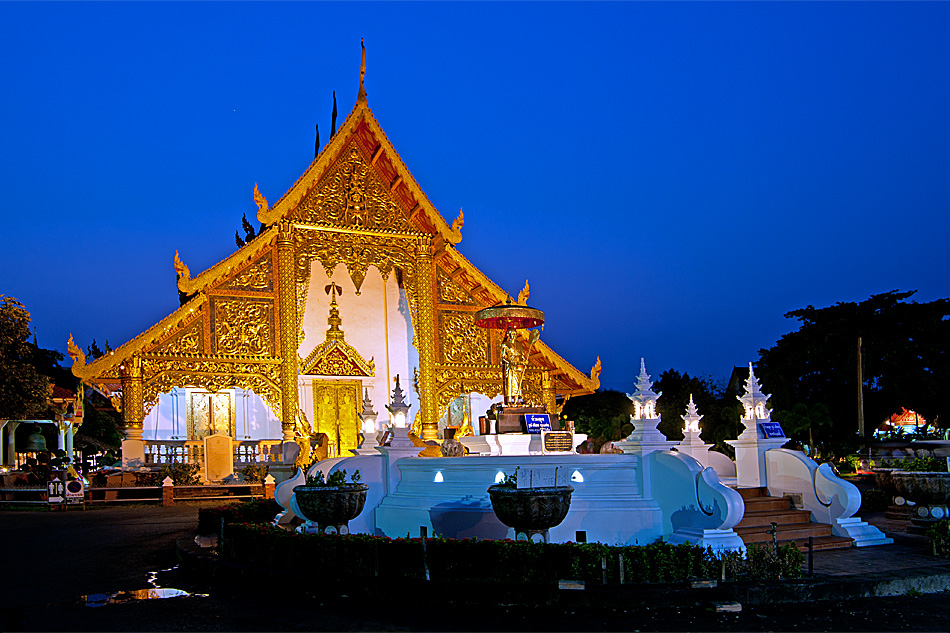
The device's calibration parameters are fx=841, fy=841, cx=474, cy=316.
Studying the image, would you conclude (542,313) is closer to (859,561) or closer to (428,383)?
(428,383)

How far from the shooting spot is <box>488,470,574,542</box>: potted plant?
7762mm

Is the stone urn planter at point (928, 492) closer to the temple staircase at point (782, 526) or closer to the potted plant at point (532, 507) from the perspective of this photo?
the temple staircase at point (782, 526)

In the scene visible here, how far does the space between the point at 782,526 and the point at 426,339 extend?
13468 mm

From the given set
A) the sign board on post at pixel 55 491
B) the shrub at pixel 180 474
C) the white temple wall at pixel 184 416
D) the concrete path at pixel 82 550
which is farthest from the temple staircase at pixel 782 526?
the sign board on post at pixel 55 491

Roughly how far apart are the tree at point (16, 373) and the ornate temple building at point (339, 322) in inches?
174

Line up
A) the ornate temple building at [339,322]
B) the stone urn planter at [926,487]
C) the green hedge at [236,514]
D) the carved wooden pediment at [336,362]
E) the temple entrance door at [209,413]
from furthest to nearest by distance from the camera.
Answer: the carved wooden pediment at [336,362] → the temple entrance door at [209,413] → the ornate temple building at [339,322] → the green hedge at [236,514] → the stone urn planter at [926,487]

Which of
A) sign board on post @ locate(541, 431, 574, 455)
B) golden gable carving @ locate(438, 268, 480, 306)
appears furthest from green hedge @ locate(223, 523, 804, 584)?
golden gable carving @ locate(438, 268, 480, 306)

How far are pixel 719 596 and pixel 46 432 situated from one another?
35346 millimetres

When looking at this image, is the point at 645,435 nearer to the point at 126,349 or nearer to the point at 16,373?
the point at 126,349

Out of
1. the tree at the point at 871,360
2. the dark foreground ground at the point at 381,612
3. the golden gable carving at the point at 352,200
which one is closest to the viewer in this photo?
the dark foreground ground at the point at 381,612

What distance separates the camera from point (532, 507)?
7750 millimetres

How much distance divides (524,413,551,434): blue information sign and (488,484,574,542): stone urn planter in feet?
19.9

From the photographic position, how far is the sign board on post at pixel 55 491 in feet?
62.0

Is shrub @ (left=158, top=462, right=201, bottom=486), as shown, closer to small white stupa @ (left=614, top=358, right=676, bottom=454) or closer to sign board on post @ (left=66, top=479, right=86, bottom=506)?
sign board on post @ (left=66, top=479, right=86, bottom=506)
